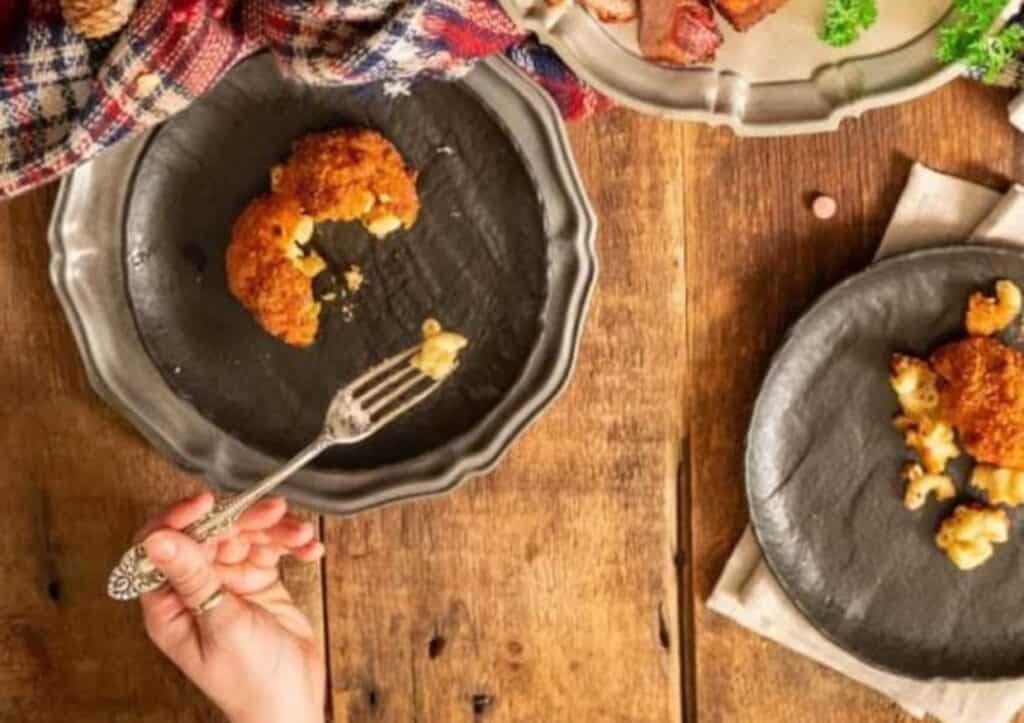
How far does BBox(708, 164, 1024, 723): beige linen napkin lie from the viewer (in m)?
1.08

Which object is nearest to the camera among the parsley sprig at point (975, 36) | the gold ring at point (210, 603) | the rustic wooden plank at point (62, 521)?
the parsley sprig at point (975, 36)

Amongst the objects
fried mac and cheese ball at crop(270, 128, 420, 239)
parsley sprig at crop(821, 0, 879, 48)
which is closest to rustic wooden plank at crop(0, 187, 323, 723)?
fried mac and cheese ball at crop(270, 128, 420, 239)

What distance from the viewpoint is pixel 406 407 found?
3.56 ft

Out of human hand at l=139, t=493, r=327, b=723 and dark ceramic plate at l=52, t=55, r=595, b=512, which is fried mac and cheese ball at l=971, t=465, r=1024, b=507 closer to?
dark ceramic plate at l=52, t=55, r=595, b=512

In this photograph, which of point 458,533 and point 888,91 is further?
point 458,533

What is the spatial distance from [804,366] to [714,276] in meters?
0.09

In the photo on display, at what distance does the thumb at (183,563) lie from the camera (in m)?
0.98

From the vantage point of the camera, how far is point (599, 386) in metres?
1.12

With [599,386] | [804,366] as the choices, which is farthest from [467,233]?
[804,366]

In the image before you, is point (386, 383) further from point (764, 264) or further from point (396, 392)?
point (764, 264)

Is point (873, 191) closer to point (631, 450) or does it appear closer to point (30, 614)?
point (631, 450)

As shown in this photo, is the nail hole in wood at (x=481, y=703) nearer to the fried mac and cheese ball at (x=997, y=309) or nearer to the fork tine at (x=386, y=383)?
the fork tine at (x=386, y=383)

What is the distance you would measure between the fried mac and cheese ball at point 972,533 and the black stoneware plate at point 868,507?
0.01m

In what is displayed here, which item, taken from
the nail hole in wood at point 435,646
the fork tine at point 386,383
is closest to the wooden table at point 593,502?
the nail hole in wood at point 435,646
